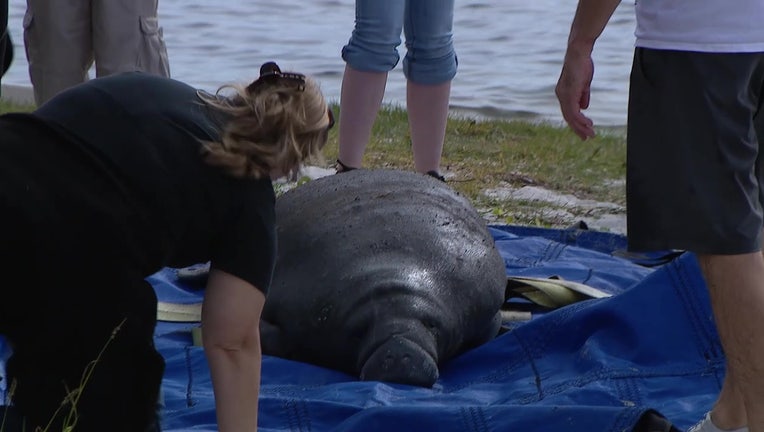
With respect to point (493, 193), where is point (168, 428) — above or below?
above

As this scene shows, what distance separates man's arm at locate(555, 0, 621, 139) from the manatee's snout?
36.1 inches

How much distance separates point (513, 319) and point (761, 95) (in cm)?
174

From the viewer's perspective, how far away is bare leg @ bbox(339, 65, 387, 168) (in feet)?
18.4

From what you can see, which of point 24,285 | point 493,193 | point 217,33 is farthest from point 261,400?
point 217,33

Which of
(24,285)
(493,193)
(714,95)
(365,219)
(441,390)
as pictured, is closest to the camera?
(24,285)

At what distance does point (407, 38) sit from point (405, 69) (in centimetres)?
13

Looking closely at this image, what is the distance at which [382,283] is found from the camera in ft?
13.9

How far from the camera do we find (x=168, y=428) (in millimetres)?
3756

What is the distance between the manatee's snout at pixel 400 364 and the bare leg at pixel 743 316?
1040mm

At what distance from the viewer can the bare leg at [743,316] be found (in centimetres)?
321

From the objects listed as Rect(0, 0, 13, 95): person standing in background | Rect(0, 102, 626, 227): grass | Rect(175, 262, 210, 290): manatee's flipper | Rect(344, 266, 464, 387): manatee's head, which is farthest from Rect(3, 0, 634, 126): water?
Rect(0, 0, 13, 95): person standing in background

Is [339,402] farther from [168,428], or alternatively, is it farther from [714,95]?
[714,95]

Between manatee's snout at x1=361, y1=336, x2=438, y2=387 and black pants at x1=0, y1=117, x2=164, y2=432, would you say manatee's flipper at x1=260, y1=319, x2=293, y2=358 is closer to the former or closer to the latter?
manatee's snout at x1=361, y1=336, x2=438, y2=387

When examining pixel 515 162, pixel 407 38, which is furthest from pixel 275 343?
pixel 515 162
